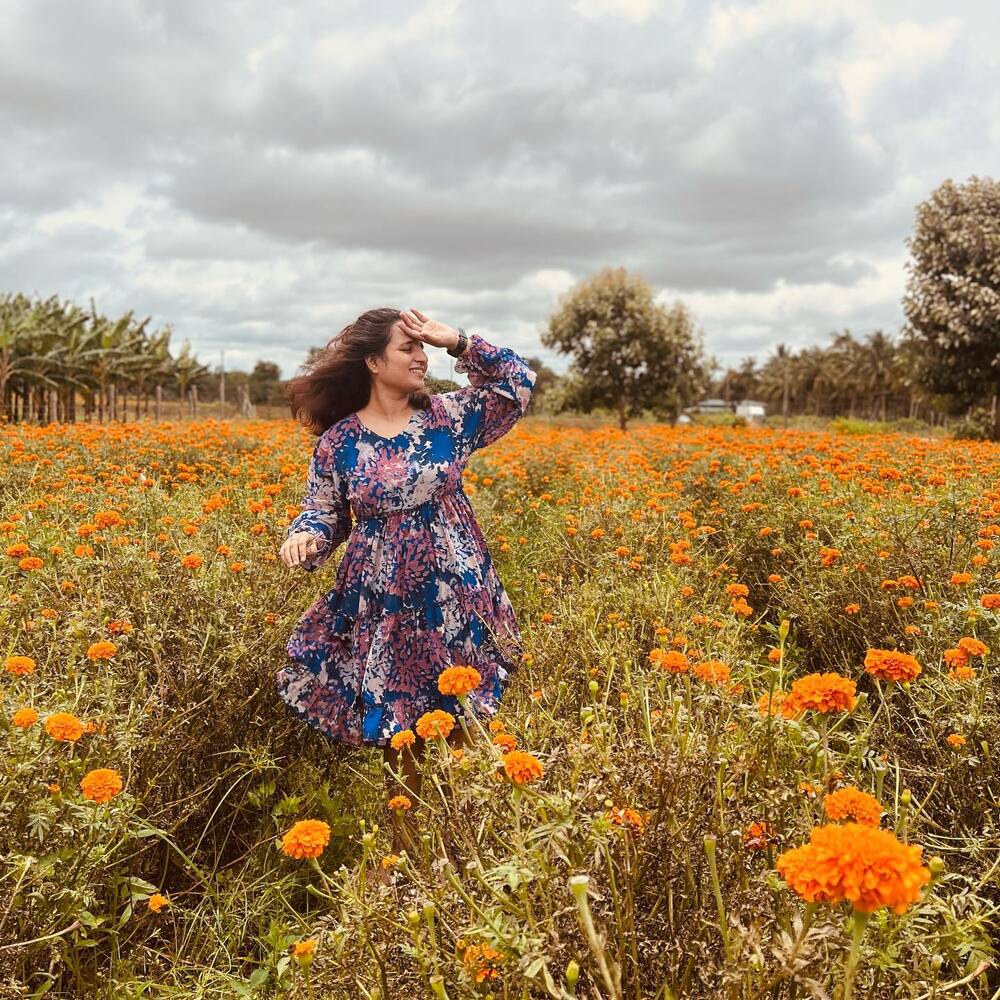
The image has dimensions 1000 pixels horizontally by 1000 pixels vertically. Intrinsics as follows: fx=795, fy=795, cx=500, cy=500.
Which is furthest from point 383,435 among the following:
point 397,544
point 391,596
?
point 391,596

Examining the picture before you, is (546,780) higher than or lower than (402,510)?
lower

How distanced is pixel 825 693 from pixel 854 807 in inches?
10.0

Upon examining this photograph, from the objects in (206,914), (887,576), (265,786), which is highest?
(887,576)

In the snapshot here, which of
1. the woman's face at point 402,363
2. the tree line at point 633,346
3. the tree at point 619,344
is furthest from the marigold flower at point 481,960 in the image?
the tree at point 619,344

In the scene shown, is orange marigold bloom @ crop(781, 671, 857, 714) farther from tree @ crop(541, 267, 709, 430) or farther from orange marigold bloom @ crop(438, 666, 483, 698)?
tree @ crop(541, 267, 709, 430)

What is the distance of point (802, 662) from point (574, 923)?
2822 mm

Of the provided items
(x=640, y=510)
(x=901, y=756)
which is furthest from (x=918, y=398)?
(x=901, y=756)

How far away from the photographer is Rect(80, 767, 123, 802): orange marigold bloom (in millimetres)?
1787

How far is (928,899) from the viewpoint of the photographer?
4.82 ft

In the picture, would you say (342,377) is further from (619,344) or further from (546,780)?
(619,344)

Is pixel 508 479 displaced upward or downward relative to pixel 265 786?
upward

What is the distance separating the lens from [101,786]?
180cm

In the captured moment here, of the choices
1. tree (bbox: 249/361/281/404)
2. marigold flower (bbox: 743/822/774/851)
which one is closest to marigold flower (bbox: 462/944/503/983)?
marigold flower (bbox: 743/822/774/851)

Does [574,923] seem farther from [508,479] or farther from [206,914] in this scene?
[508,479]
